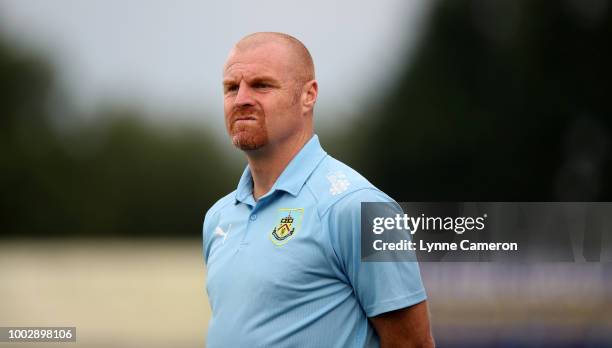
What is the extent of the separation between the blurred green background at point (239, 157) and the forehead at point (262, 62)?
34.4 feet

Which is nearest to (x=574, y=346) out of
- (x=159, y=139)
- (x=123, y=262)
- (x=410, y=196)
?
(x=410, y=196)

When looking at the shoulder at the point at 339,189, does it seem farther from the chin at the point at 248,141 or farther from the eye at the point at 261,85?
the eye at the point at 261,85

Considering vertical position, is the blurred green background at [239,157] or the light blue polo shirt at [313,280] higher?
the light blue polo shirt at [313,280]

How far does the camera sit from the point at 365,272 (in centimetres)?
304

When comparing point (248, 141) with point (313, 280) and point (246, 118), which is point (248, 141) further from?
point (313, 280)

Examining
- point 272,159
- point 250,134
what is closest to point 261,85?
point 250,134

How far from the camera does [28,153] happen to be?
32.7m

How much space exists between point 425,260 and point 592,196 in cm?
1832

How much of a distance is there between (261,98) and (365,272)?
83 cm

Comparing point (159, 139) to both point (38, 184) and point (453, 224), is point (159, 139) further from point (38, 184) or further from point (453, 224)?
point (453, 224)

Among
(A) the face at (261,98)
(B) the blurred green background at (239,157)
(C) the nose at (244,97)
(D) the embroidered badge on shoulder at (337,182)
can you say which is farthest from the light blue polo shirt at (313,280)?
(B) the blurred green background at (239,157)

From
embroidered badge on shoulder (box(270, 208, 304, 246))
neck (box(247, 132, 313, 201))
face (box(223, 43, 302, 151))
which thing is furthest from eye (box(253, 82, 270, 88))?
embroidered badge on shoulder (box(270, 208, 304, 246))

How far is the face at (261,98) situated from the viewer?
10.7 feet

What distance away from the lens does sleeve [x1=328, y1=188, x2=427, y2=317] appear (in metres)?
3.04
